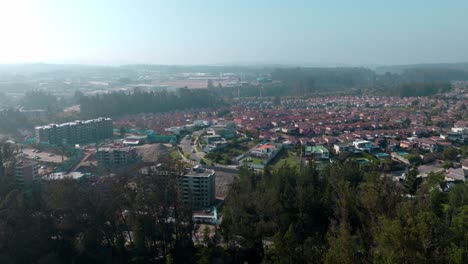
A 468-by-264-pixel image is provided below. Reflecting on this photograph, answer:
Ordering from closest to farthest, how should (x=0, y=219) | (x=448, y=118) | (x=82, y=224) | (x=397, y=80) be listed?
(x=0, y=219), (x=82, y=224), (x=448, y=118), (x=397, y=80)

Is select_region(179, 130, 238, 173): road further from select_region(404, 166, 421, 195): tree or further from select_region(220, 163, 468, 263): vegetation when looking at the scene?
select_region(404, 166, 421, 195): tree

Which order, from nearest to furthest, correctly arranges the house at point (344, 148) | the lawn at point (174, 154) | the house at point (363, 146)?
the house at point (344, 148) → the house at point (363, 146) → the lawn at point (174, 154)

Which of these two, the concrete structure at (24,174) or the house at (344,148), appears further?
the house at (344,148)

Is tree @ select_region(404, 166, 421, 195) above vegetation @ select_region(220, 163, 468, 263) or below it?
below

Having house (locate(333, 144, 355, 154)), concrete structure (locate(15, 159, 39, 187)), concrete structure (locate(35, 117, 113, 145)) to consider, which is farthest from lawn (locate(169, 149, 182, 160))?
house (locate(333, 144, 355, 154))

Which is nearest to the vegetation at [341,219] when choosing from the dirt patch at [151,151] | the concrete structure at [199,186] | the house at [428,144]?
the concrete structure at [199,186]

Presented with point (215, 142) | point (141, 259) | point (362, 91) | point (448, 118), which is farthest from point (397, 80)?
point (141, 259)

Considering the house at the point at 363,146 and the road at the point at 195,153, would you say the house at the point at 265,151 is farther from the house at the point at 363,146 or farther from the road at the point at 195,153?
the house at the point at 363,146

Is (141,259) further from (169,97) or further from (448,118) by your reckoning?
(169,97)
